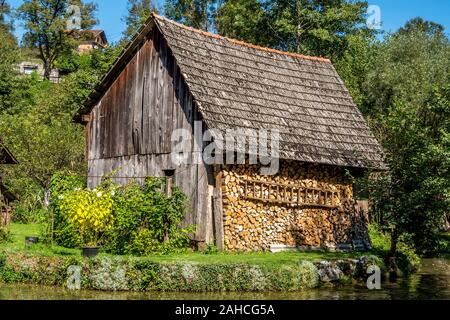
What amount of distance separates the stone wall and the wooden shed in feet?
0.11

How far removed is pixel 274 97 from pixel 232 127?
358 centimetres

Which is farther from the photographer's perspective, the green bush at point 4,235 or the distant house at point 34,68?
the distant house at point 34,68

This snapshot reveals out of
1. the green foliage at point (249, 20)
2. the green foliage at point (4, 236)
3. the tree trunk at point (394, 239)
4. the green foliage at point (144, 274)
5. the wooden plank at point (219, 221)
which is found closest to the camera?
the green foliage at point (144, 274)

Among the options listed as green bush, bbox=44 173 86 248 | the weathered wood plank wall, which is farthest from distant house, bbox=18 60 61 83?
green bush, bbox=44 173 86 248

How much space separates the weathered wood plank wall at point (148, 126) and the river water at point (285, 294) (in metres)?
4.20

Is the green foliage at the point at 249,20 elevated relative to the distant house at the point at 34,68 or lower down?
lower down

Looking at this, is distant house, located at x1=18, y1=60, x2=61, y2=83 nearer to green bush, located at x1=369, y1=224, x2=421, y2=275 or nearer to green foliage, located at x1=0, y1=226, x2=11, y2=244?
green foliage, located at x1=0, y1=226, x2=11, y2=244

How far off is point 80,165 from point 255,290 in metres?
19.2

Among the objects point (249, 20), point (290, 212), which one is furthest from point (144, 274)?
point (249, 20)

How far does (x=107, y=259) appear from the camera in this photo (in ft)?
47.8

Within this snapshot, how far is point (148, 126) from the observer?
20656 millimetres

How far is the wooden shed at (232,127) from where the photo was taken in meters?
A: 18.7

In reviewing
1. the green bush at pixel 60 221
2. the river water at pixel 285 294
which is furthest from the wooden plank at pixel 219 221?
the green bush at pixel 60 221

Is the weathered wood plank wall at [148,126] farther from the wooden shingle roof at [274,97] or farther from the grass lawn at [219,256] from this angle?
the grass lawn at [219,256]
